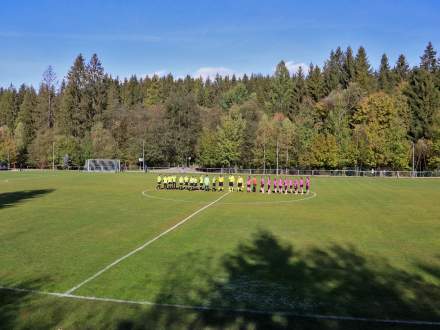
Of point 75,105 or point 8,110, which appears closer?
point 75,105

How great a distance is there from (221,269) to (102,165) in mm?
85531

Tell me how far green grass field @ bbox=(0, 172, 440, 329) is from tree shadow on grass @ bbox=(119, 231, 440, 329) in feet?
0.09

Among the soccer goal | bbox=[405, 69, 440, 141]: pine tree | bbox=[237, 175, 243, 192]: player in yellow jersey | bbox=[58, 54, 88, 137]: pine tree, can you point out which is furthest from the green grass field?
bbox=[58, 54, 88, 137]: pine tree

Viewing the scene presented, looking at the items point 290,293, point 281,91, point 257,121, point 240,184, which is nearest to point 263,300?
point 290,293

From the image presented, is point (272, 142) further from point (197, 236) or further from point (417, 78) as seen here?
point (197, 236)

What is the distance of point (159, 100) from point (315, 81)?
177 ft

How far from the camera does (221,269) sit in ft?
37.9

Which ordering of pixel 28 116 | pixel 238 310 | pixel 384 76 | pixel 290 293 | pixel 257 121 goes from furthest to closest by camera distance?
pixel 28 116 → pixel 384 76 → pixel 257 121 → pixel 290 293 → pixel 238 310

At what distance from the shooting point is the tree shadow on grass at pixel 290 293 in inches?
319

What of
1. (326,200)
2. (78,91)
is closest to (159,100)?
(78,91)

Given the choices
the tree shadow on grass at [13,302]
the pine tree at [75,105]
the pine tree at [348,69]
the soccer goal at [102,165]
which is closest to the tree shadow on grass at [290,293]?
the tree shadow on grass at [13,302]

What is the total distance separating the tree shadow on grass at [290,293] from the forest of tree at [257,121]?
68286 millimetres

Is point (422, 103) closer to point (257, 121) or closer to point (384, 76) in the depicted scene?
point (384, 76)

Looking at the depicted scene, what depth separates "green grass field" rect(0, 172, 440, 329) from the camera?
8352 millimetres
